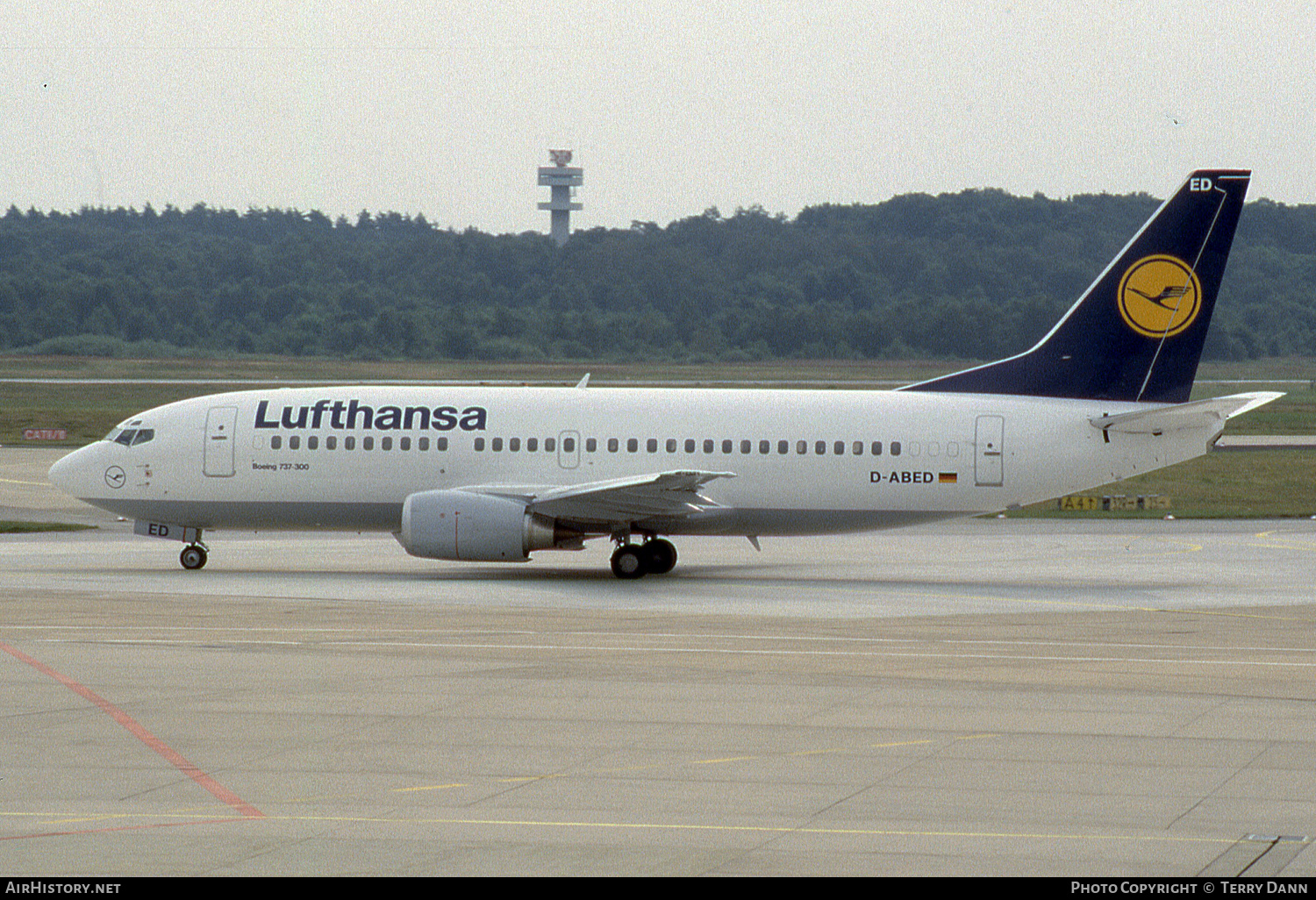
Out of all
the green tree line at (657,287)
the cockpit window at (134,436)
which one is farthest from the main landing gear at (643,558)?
the green tree line at (657,287)

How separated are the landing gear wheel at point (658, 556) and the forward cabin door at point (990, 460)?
629 centimetres

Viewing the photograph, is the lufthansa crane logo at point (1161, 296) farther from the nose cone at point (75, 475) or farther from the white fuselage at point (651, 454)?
the nose cone at point (75, 475)

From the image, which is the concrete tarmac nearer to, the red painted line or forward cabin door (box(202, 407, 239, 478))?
the red painted line

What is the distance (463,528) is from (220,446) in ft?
19.1

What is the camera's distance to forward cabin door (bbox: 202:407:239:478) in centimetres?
3219

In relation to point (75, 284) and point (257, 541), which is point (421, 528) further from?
point (75, 284)

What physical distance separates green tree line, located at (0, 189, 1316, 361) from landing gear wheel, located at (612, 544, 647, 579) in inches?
3555

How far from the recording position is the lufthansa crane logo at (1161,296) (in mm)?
31656

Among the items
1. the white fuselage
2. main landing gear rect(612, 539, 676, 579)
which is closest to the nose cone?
the white fuselage

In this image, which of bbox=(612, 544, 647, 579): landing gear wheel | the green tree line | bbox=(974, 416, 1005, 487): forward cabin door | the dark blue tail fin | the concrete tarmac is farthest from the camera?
the green tree line

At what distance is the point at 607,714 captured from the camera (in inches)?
650

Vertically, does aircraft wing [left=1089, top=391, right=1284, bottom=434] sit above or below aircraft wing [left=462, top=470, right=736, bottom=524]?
above

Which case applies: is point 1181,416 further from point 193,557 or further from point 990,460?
point 193,557

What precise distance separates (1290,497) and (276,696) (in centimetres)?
4019
